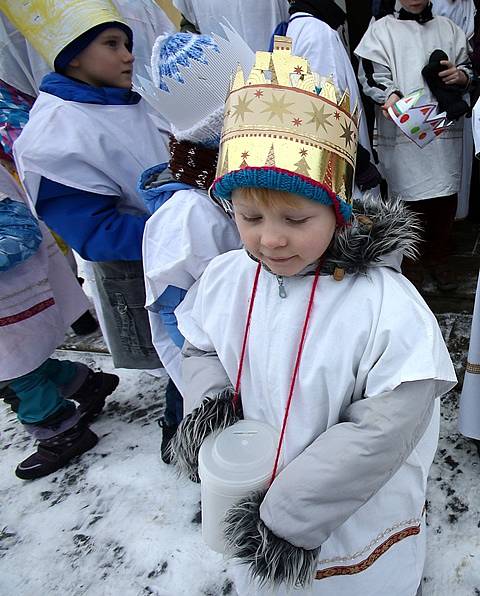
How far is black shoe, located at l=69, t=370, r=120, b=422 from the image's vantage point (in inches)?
90.5

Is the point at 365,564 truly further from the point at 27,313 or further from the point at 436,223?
the point at 436,223

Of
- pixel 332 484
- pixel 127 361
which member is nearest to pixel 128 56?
pixel 127 361

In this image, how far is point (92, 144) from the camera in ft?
5.30

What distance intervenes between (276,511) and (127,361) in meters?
1.23

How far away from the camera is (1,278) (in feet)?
5.88

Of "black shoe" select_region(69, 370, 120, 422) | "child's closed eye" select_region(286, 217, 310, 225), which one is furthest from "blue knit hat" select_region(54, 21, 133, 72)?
"black shoe" select_region(69, 370, 120, 422)

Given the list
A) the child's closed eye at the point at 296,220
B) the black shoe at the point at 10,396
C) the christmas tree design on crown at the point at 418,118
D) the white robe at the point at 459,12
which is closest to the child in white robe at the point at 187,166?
the child's closed eye at the point at 296,220

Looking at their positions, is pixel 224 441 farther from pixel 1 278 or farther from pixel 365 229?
pixel 1 278

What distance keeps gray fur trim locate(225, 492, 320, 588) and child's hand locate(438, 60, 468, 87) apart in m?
2.34

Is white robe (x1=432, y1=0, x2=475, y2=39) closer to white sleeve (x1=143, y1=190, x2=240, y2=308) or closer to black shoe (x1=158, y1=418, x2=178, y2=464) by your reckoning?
white sleeve (x1=143, y1=190, x2=240, y2=308)

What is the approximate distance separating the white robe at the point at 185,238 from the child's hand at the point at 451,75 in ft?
5.65

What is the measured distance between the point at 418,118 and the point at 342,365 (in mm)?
1737

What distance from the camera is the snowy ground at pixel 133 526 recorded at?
1.52 meters

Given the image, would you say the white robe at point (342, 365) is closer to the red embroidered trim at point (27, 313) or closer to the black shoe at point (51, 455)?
the red embroidered trim at point (27, 313)
